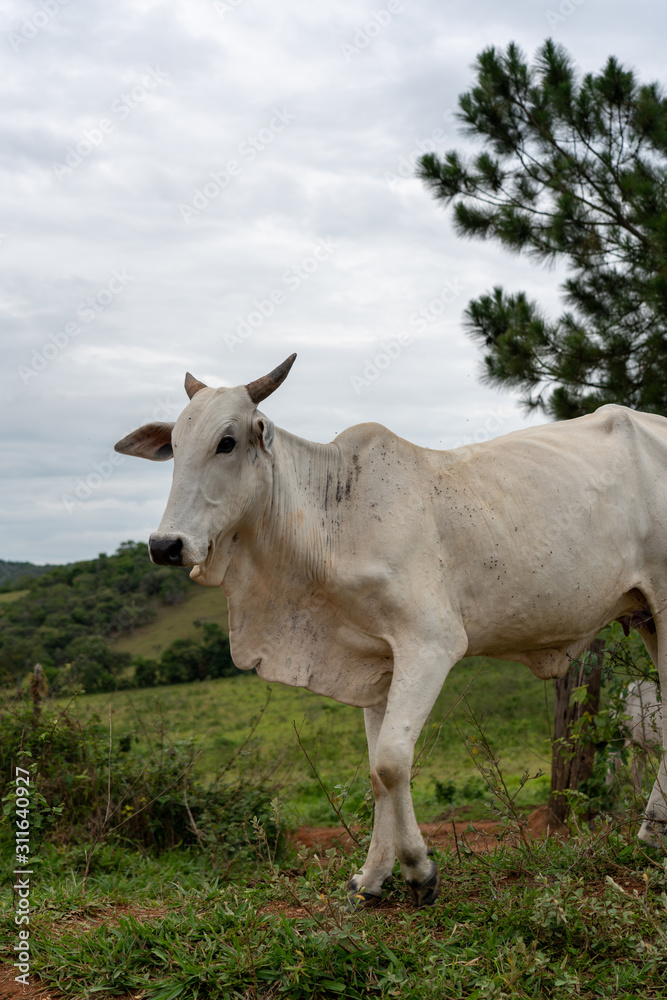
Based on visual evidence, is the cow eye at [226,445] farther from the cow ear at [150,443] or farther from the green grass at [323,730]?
the green grass at [323,730]

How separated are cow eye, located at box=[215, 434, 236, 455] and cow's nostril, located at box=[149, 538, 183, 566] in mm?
449

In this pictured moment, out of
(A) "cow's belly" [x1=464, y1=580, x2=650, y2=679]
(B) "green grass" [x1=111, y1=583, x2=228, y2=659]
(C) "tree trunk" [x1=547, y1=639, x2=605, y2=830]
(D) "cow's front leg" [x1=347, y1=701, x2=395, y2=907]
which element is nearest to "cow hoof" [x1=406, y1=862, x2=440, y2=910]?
(D) "cow's front leg" [x1=347, y1=701, x2=395, y2=907]

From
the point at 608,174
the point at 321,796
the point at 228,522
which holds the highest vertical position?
the point at 608,174

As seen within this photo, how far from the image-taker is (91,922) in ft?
13.6

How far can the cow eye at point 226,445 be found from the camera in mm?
3701

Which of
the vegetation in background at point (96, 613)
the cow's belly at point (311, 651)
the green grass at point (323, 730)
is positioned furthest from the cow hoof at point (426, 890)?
the vegetation in background at point (96, 613)

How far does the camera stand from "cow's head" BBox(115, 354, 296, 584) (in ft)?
11.5

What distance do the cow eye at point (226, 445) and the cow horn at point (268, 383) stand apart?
22cm

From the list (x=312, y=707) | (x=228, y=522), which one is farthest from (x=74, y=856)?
(x=312, y=707)

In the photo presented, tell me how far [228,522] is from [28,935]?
79.1 inches

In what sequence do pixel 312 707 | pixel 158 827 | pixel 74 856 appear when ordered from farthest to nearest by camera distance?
1. pixel 312 707
2. pixel 158 827
3. pixel 74 856

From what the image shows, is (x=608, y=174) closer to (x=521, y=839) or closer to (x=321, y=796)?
(x=521, y=839)

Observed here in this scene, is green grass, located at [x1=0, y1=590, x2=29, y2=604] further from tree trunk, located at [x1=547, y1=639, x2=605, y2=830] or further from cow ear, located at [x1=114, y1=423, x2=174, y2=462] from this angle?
cow ear, located at [x1=114, y1=423, x2=174, y2=462]

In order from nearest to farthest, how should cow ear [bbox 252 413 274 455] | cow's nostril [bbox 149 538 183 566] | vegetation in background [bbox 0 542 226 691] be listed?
cow's nostril [bbox 149 538 183 566] < cow ear [bbox 252 413 274 455] < vegetation in background [bbox 0 542 226 691]
